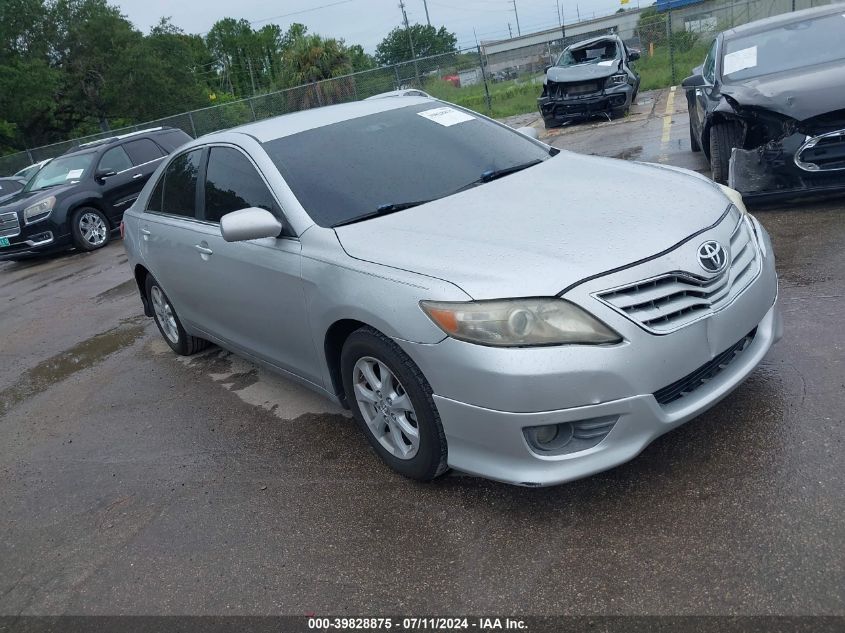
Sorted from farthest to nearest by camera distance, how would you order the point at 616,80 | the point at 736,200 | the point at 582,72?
1. the point at 582,72
2. the point at 616,80
3. the point at 736,200

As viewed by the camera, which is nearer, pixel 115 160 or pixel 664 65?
pixel 115 160

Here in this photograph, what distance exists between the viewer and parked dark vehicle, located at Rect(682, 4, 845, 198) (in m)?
5.58

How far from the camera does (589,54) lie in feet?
48.9

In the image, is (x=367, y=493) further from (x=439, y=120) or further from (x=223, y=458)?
(x=439, y=120)

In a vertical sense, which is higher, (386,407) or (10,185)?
(10,185)

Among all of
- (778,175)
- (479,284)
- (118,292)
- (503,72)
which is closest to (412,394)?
(479,284)

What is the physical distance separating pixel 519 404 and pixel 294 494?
1.31 meters

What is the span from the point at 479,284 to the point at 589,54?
44.2 feet

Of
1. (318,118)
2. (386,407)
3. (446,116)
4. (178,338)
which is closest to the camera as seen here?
(386,407)

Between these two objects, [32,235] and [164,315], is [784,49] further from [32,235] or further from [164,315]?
[32,235]

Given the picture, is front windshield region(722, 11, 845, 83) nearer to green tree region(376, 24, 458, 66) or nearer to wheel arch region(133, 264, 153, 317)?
wheel arch region(133, 264, 153, 317)

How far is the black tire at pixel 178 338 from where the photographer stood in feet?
17.7

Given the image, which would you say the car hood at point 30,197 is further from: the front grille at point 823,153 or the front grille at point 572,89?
the front grille at point 823,153

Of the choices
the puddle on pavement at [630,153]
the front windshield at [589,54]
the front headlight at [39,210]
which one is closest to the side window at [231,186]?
the puddle on pavement at [630,153]
